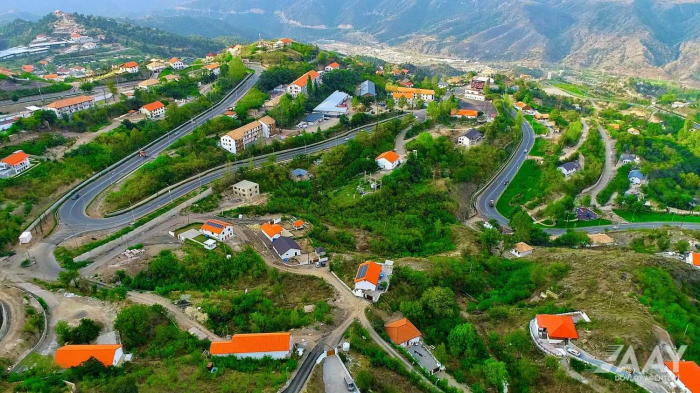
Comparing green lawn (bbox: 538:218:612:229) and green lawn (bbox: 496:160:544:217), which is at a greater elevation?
green lawn (bbox: 496:160:544:217)

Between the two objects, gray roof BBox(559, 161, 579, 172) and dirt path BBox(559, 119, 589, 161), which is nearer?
gray roof BBox(559, 161, 579, 172)

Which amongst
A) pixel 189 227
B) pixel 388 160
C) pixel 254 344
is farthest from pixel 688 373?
pixel 388 160

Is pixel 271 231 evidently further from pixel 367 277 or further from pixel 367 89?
pixel 367 89

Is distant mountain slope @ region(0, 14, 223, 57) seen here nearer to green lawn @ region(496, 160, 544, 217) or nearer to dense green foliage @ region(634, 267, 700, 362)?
green lawn @ region(496, 160, 544, 217)

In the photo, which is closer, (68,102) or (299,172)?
(299,172)

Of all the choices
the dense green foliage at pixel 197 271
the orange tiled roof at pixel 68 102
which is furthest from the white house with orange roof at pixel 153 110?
the dense green foliage at pixel 197 271

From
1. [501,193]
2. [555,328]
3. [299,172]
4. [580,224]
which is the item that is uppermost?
[555,328]

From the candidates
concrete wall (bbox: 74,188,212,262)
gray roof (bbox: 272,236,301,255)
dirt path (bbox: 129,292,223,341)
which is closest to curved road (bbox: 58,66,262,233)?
concrete wall (bbox: 74,188,212,262)

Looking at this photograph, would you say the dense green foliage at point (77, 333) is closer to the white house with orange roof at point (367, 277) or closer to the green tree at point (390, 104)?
the white house with orange roof at point (367, 277)
